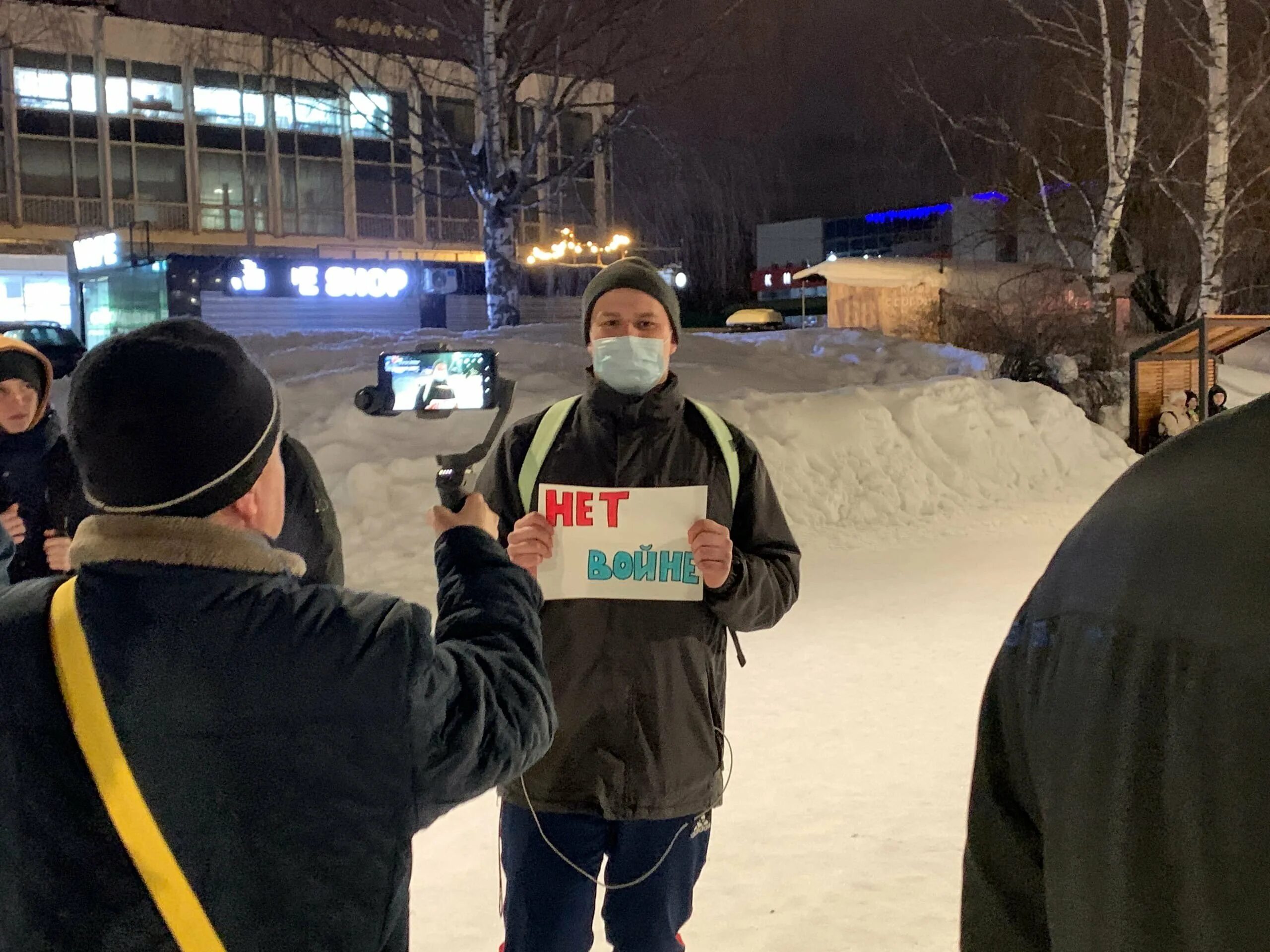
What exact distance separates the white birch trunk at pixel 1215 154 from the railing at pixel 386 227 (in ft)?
86.9

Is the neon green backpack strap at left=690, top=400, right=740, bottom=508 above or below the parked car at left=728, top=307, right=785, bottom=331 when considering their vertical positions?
below

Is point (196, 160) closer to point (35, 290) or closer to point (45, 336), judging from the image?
point (35, 290)

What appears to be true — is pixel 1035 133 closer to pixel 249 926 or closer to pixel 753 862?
pixel 753 862

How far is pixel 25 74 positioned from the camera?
31969 millimetres

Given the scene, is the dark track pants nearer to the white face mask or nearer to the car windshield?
the white face mask

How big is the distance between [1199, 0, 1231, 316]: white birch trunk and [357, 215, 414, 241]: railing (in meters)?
26.5

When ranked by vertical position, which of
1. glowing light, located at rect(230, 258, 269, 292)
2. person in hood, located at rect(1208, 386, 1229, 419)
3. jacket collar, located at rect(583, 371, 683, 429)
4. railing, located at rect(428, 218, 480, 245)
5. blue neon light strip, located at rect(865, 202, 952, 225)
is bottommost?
person in hood, located at rect(1208, 386, 1229, 419)

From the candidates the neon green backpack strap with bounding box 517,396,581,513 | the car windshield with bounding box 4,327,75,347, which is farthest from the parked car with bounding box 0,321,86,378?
the neon green backpack strap with bounding box 517,396,581,513

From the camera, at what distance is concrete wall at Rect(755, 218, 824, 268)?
209 ft

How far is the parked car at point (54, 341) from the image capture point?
21281 mm

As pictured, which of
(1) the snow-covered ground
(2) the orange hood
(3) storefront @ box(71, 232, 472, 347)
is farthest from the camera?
(3) storefront @ box(71, 232, 472, 347)

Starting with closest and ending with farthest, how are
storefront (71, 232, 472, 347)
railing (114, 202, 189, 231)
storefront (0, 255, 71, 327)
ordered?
storefront (71, 232, 472, 347) < storefront (0, 255, 71, 327) < railing (114, 202, 189, 231)

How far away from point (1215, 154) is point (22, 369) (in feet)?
59.9

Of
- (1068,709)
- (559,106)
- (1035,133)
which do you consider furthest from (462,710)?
(1035,133)
